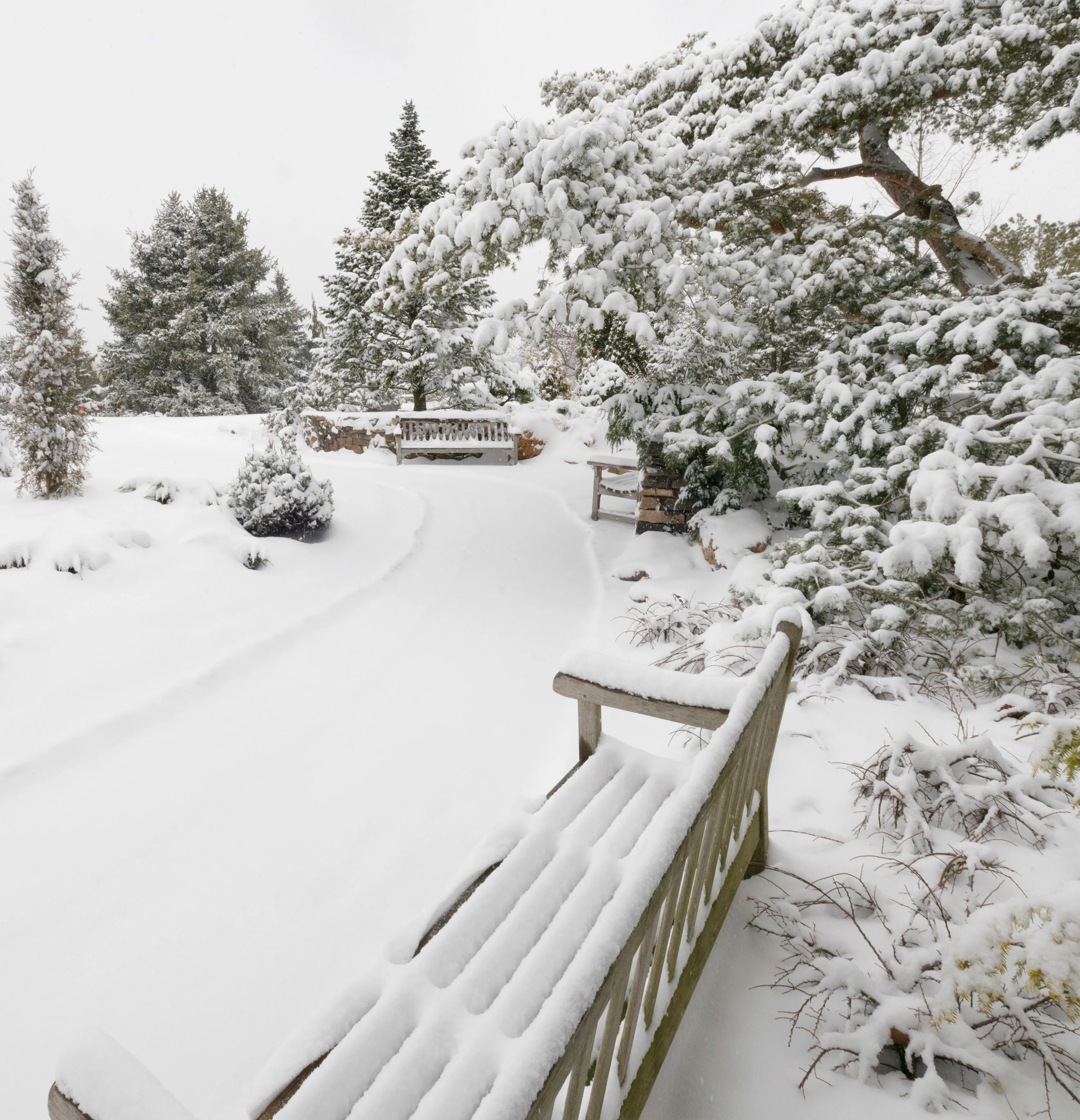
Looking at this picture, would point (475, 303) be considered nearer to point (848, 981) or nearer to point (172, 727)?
point (172, 727)

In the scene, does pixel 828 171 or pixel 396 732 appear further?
pixel 828 171

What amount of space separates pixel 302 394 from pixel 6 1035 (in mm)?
15124

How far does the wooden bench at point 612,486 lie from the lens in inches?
276

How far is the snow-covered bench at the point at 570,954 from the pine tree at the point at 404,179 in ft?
54.3

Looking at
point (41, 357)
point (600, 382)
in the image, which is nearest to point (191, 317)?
point (600, 382)

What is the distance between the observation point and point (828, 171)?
6.62 m

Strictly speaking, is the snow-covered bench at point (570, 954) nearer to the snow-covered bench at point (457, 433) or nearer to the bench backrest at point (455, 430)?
the snow-covered bench at point (457, 433)

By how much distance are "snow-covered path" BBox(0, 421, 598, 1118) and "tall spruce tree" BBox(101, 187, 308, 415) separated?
798 inches

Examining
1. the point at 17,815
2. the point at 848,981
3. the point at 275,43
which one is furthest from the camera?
the point at 275,43

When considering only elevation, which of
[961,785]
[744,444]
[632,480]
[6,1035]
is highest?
[744,444]

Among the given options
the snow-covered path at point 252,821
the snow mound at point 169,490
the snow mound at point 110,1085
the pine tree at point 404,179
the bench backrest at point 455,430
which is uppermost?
the pine tree at point 404,179

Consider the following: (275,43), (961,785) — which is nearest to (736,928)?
(961,785)

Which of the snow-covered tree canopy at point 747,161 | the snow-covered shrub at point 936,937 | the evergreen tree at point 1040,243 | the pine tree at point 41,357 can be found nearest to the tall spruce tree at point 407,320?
the pine tree at point 41,357

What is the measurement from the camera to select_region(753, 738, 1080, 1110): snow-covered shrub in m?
1.08
